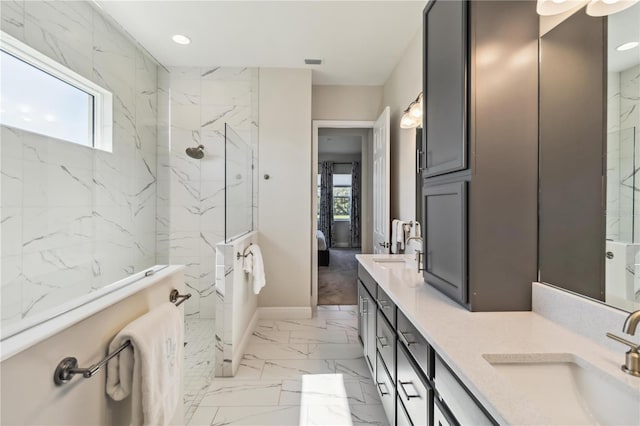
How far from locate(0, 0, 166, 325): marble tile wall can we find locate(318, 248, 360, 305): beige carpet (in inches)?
112

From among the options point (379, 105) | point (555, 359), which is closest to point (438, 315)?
point (555, 359)

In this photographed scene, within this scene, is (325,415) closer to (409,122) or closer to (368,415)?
(368,415)

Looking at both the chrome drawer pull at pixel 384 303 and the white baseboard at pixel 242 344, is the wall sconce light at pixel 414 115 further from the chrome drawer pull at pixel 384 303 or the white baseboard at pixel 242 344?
the white baseboard at pixel 242 344

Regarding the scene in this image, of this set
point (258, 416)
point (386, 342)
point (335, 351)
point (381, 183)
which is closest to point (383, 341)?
point (386, 342)

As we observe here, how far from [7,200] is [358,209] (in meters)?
7.97

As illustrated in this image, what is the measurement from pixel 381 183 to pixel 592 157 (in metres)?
2.30

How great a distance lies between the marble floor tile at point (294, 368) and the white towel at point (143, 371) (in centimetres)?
127

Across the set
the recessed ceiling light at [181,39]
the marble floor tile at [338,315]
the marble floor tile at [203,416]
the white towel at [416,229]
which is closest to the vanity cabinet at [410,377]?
the white towel at [416,229]

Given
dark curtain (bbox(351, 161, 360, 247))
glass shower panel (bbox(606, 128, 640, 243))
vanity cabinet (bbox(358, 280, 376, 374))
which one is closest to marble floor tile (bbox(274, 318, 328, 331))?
vanity cabinet (bbox(358, 280, 376, 374))

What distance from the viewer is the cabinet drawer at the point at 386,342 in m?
1.49

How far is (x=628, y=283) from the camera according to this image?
2.93ft

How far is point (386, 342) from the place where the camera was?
5.31 ft

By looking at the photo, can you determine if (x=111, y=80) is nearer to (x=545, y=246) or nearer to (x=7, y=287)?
(x=7, y=287)

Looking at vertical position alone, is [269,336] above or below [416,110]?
below
